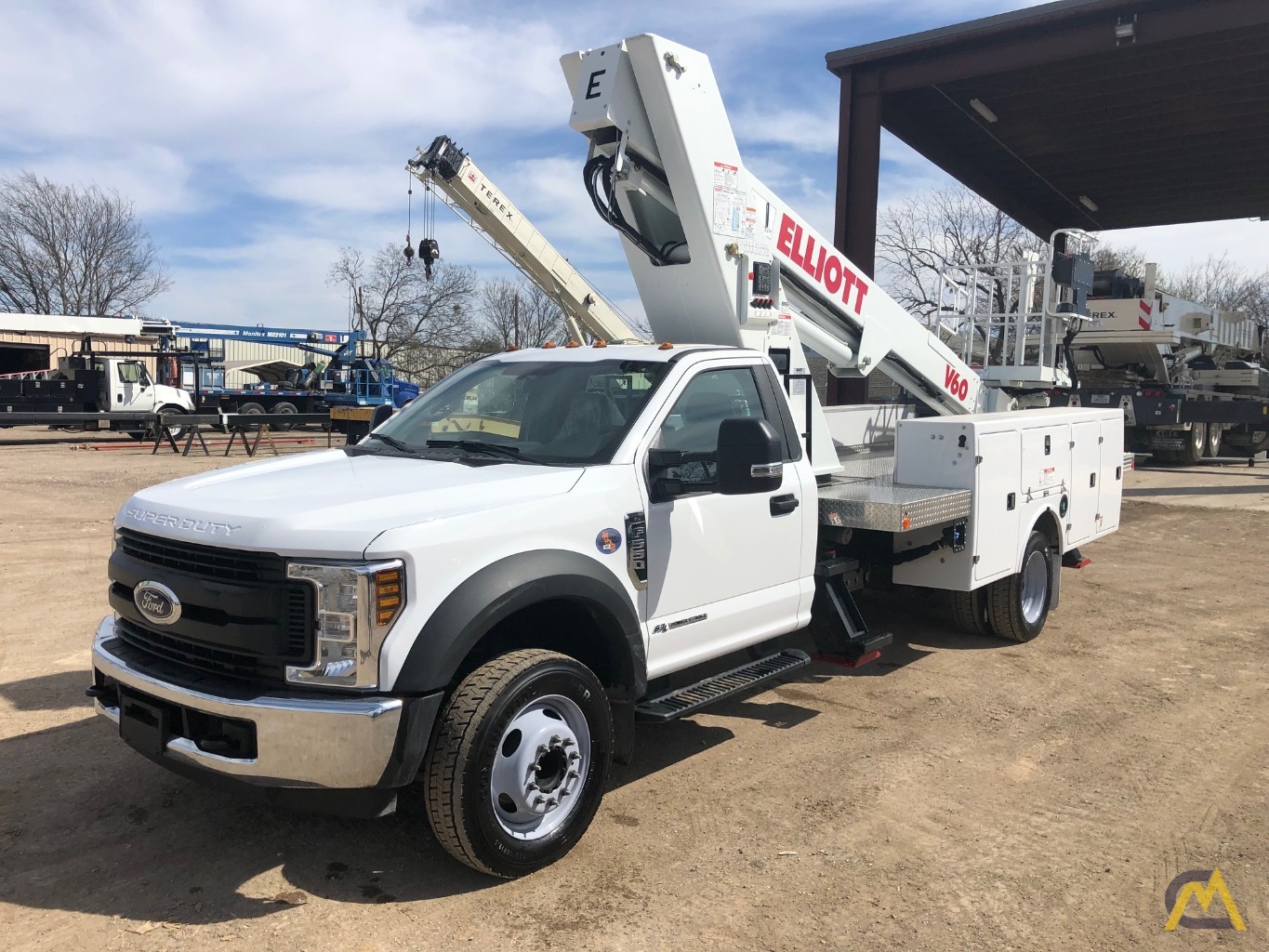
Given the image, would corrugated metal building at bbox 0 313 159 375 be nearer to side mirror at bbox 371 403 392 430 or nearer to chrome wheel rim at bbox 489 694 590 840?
side mirror at bbox 371 403 392 430

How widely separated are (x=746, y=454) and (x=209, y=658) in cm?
205

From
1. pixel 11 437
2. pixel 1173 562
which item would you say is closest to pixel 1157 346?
pixel 1173 562

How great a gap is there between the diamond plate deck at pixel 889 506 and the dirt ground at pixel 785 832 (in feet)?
3.42

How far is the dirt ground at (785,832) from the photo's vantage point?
3.27 meters

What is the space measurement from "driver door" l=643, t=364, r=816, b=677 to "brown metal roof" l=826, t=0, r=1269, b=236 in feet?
40.5

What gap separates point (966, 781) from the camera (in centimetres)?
448

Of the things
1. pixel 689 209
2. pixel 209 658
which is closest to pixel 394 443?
pixel 209 658

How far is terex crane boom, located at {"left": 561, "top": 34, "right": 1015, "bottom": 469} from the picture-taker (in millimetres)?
5656

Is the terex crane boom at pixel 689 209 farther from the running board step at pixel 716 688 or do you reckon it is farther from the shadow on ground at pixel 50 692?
the shadow on ground at pixel 50 692

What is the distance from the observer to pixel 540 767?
3625mm

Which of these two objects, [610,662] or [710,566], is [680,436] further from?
[610,662]

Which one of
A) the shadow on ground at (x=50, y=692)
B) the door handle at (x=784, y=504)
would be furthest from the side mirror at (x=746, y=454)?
the shadow on ground at (x=50, y=692)

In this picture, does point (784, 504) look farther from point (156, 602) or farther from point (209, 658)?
point (156, 602)

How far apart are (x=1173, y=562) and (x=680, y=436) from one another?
23.9ft
